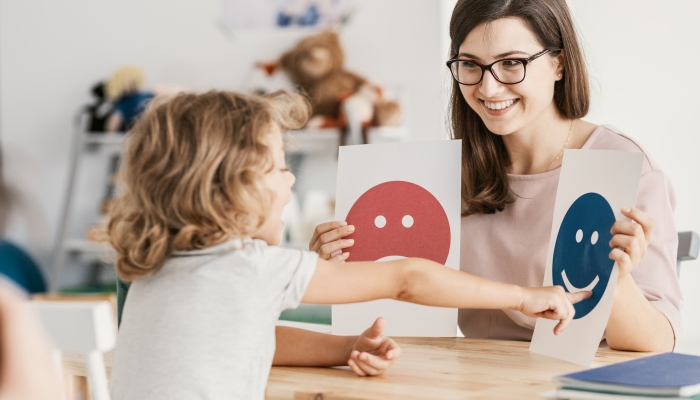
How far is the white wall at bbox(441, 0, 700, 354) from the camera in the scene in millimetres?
1761

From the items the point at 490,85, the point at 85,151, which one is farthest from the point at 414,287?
the point at 85,151

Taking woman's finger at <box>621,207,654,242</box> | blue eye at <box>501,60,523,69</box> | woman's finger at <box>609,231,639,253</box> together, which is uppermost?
blue eye at <box>501,60,523,69</box>

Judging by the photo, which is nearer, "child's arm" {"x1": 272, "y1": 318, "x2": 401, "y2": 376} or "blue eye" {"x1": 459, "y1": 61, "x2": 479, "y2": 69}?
"child's arm" {"x1": 272, "y1": 318, "x2": 401, "y2": 376}

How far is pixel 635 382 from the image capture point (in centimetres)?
69

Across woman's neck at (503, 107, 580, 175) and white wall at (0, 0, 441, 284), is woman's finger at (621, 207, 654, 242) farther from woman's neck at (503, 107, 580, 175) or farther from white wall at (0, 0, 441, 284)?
white wall at (0, 0, 441, 284)

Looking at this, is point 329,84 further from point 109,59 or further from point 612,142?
point 612,142

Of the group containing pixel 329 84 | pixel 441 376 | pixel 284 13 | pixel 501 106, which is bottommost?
pixel 441 376

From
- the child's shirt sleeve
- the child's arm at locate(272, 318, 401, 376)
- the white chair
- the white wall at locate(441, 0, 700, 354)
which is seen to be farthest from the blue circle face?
the white wall at locate(441, 0, 700, 354)

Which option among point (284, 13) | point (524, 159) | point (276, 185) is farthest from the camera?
point (284, 13)

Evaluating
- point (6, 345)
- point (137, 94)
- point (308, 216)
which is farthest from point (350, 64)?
point (6, 345)

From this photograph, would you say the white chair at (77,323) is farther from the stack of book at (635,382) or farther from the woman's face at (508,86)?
the woman's face at (508,86)

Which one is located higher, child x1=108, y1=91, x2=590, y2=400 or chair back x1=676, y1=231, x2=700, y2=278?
child x1=108, y1=91, x2=590, y2=400

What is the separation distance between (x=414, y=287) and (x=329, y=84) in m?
2.22

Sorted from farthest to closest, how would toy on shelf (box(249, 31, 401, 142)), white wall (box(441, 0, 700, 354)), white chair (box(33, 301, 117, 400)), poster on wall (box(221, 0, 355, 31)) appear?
poster on wall (box(221, 0, 355, 31)) < toy on shelf (box(249, 31, 401, 142)) < white wall (box(441, 0, 700, 354)) < white chair (box(33, 301, 117, 400))
